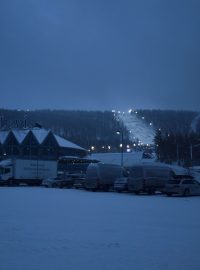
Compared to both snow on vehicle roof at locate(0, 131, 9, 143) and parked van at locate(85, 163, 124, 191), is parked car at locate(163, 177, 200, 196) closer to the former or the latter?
parked van at locate(85, 163, 124, 191)

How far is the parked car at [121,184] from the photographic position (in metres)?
34.6

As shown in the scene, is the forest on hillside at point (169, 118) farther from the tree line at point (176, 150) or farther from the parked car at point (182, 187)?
the parked car at point (182, 187)

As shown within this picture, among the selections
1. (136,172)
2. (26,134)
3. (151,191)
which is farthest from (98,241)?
(26,134)

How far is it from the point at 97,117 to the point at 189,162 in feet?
296

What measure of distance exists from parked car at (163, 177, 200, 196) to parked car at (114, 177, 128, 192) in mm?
4452

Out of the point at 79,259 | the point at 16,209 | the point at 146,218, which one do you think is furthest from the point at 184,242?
the point at 16,209

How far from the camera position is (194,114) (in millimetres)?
156500

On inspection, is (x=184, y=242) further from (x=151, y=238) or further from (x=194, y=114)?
(x=194, y=114)

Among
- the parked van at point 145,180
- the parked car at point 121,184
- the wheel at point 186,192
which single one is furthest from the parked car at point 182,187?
the parked car at point 121,184

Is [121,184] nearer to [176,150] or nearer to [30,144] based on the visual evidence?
[176,150]

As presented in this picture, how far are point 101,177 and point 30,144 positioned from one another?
4727 cm

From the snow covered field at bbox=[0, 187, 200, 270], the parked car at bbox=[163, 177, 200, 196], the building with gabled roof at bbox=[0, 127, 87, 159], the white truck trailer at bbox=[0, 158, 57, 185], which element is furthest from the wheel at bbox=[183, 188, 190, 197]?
the building with gabled roof at bbox=[0, 127, 87, 159]

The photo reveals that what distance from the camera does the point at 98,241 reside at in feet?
37.6

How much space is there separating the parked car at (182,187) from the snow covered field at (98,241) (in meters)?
12.1
